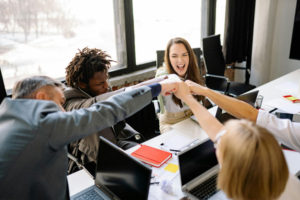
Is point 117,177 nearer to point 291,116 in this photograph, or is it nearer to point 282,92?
point 291,116

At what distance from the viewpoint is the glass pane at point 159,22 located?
335 centimetres

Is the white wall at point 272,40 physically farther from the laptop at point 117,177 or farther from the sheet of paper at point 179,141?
the laptop at point 117,177

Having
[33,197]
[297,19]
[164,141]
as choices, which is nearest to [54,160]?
[33,197]

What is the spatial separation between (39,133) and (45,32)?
6.49ft

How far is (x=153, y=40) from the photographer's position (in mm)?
3600

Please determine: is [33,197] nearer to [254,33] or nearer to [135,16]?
[135,16]

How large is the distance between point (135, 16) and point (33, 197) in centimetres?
274

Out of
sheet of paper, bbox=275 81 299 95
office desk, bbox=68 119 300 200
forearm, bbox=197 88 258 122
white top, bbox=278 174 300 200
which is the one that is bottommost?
office desk, bbox=68 119 300 200

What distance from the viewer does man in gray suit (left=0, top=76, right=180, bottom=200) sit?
2.79 feet

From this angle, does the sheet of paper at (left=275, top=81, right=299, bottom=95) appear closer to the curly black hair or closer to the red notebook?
the red notebook

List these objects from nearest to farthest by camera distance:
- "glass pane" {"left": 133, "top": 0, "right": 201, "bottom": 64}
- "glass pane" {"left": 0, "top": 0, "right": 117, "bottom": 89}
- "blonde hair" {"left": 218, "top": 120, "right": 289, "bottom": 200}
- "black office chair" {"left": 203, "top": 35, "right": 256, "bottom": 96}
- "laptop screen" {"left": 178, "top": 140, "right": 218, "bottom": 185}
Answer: "blonde hair" {"left": 218, "top": 120, "right": 289, "bottom": 200}
"laptop screen" {"left": 178, "top": 140, "right": 218, "bottom": 185}
"glass pane" {"left": 0, "top": 0, "right": 117, "bottom": 89}
"glass pane" {"left": 133, "top": 0, "right": 201, "bottom": 64}
"black office chair" {"left": 203, "top": 35, "right": 256, "bottom": 96}

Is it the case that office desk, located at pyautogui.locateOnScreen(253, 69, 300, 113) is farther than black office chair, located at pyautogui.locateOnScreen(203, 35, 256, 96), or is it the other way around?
black office chair, located at pyautogui.locateOnScreen(203, 35, 256, 96)

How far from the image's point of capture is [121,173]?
1.29m

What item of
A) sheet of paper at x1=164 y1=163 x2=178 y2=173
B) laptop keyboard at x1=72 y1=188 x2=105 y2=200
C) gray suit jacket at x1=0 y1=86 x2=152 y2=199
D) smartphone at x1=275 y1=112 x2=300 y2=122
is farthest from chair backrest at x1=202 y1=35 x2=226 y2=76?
gray suit jacket at x1=0 y1=86 x2=152 y2=199
